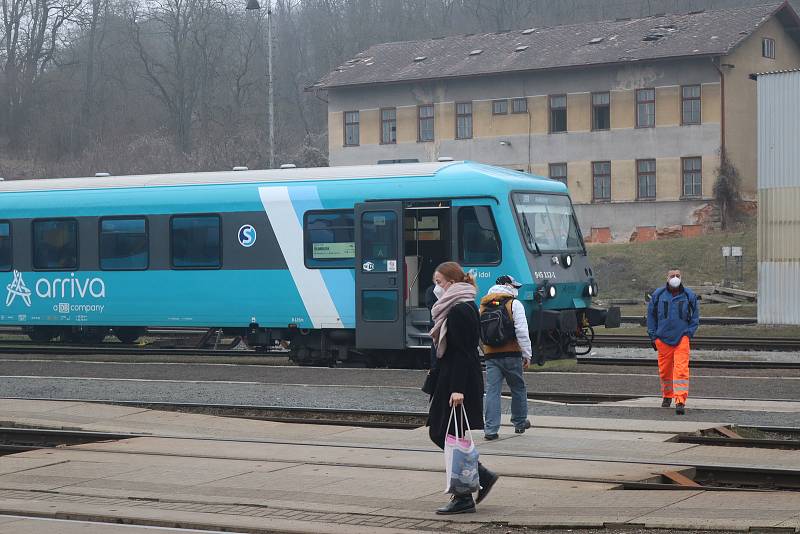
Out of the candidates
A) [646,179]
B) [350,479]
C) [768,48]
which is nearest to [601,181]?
[646,179]

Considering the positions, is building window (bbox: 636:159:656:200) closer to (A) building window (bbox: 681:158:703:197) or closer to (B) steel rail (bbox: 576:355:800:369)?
(A) building window (bbox: 681:158:703:197)

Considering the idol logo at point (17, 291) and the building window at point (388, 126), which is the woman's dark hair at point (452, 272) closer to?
the idol logo at point (17, 291)

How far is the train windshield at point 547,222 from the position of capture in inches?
752

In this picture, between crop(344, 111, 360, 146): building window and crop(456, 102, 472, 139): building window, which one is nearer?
crop(456, 102, 472, 139): building window

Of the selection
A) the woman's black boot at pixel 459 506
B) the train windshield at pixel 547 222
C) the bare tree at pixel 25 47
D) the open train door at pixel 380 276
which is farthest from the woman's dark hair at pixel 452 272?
the bare tree at pixel 25 47

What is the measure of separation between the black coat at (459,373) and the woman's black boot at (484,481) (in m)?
0.33

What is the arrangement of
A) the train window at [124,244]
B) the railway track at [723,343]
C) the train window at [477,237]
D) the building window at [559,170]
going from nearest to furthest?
the train window at [477,237] < the train window at [124,244] < the railway track at [723,343] < the building window at [559,170]

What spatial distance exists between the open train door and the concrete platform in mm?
5746

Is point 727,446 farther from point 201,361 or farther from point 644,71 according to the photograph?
point 644,71

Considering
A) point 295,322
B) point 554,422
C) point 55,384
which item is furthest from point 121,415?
point 295,322

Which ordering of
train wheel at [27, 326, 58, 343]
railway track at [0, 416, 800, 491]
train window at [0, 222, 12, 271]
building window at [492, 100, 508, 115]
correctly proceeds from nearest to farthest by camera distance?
railway track at [0, 416, 800, 491]
train window at [0, 222, 12, 271]
train wheel at [27, 326, 58, 343]
building window at [492, 100, 508, 115]

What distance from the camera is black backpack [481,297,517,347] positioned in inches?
467

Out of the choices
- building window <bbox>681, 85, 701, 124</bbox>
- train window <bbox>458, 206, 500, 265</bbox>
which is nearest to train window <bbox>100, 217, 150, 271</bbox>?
train window <bbox>458, 206, 500, 265</bbox>

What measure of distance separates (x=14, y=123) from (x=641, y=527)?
6937cm
